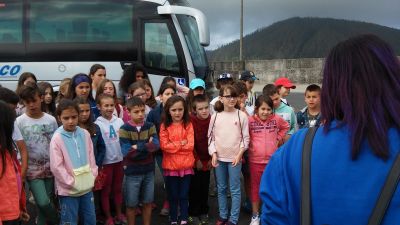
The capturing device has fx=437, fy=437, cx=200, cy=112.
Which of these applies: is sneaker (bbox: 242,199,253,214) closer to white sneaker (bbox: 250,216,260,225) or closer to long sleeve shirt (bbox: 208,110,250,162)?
white sneaker (bbox: 250,216,260,225)

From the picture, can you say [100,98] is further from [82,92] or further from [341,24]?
[341,24]

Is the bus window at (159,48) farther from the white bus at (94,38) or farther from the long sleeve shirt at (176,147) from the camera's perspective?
the long sleeve shirt at (176,147)

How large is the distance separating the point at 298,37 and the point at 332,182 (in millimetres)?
116101

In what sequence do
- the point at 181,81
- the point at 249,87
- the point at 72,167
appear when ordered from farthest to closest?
the point at 181,81
the point at 249,87
the point at 72,167

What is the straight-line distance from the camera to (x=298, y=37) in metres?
113

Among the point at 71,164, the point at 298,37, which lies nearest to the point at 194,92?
the point at 71,164

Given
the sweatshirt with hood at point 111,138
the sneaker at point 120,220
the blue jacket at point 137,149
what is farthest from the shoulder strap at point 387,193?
the sneaker at point 120,220

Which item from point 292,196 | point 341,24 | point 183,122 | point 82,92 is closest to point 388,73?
point 292,196

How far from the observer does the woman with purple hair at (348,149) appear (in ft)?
4.27

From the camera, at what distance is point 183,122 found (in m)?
4.63

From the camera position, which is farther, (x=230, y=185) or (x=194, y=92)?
(x=194, y=92)

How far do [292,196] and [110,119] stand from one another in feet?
11.4

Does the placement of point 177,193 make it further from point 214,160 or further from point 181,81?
point 181,81

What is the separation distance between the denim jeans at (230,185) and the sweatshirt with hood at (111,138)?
1.09 metres
